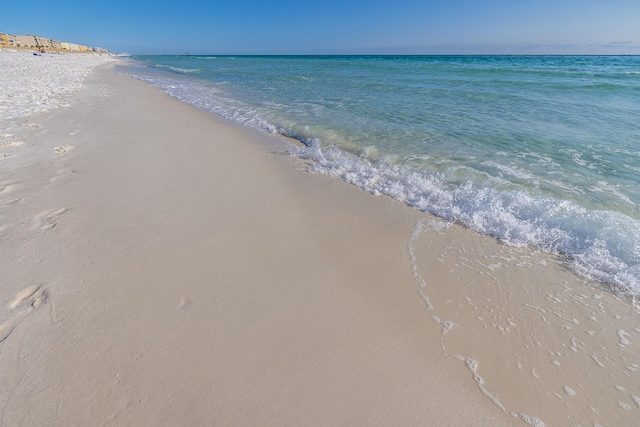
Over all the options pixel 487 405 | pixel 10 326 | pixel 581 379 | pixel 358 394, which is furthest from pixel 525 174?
pixel 10 326

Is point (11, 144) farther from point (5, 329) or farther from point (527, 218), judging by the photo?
point (527, 218)

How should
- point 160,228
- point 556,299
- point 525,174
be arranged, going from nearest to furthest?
point 556,299
point 160,228
point 525,174

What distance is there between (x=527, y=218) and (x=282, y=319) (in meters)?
3.46

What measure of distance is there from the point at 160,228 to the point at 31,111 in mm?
7911

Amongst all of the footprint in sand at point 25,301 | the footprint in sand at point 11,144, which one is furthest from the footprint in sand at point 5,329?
the footprint in sand at point 11,144

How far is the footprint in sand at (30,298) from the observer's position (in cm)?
228

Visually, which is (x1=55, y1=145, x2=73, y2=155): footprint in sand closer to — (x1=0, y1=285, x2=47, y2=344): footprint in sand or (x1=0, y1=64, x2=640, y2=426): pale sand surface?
(x1=0, y1=64, x2=640, y2=426): pale sand surface

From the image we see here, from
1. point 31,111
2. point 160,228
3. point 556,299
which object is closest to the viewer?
point 556,299

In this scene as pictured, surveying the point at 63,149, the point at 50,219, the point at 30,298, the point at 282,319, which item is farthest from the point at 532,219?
the point at 63,149

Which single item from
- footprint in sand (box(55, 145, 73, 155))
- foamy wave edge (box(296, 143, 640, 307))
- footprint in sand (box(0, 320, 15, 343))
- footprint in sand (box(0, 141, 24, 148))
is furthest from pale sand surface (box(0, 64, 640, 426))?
footprint in sand (box(0, 141, 24, 148))

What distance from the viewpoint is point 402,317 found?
246 cm

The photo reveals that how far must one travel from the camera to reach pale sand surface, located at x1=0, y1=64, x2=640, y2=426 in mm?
1794

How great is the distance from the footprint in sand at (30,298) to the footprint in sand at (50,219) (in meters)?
1.03

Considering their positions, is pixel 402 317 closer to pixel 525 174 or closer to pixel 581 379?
pixel 581 379
